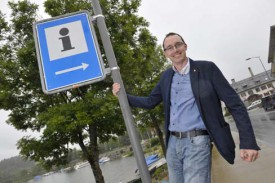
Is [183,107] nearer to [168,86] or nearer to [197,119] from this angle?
[197,119]

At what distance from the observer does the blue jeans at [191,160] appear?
253 centimetres

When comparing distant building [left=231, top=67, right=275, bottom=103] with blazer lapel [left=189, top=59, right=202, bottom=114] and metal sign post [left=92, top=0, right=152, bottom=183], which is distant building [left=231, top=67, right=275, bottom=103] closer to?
blazer lapel [left=189, top=59, right=202, bottom=114]

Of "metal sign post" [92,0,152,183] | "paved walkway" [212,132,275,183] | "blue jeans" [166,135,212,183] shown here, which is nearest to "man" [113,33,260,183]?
"blue jeans" [166,135,212,183]

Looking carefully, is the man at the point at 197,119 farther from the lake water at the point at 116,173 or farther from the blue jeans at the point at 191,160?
the lake water at the point at 116,173

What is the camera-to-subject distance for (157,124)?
19250mm

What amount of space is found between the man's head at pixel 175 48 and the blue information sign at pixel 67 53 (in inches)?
27.9

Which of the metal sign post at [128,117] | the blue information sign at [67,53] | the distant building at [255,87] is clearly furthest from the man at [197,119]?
the distant building at [255,87]

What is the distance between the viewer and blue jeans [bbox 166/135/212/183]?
2.53m

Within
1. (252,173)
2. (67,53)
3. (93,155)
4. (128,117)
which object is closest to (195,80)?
(128,117)

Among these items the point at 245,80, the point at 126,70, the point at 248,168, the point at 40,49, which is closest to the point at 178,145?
the point at 40,49

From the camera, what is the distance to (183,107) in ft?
9.02

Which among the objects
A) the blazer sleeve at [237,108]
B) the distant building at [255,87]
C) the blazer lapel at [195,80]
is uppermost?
the distant building at [255,87]

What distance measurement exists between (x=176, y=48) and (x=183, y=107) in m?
0.60

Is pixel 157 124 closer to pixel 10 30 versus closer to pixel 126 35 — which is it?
pixel 126 35
